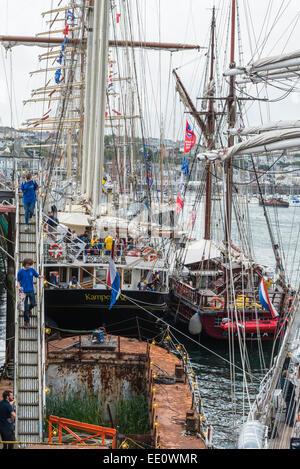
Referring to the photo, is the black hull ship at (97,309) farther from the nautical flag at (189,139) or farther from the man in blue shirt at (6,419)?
the man in blue shirt at (6,419)

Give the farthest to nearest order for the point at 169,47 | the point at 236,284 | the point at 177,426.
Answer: the point at 169,47 → the point at 236,284 → the point at 177,426

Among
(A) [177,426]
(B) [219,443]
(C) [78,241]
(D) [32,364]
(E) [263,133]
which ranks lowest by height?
(B) [219,443]

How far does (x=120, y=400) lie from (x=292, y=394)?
7.79m

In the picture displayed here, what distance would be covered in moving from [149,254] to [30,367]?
15224mm

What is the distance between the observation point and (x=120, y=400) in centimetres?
2312

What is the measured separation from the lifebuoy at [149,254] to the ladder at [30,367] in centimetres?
1106

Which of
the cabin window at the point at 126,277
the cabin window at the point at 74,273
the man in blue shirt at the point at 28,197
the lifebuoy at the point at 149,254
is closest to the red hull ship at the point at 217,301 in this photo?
the lifebuoy at the point at 149,254

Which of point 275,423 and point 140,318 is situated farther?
point 140,318

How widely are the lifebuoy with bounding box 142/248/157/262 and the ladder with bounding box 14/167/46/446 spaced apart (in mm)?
11064

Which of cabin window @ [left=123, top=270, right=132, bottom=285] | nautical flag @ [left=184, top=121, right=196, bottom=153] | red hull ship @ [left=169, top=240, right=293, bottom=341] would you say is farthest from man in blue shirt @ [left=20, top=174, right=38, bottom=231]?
nautical flag @ [left=184, top=121, right=196, bottom=153]

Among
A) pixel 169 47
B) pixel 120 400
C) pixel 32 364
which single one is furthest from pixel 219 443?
pixel 169 47

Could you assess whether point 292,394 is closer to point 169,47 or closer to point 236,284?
point 236,284

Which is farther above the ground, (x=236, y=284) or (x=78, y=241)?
(x=78, y=241)

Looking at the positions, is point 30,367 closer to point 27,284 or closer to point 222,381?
point 27,284
